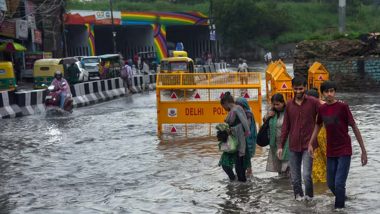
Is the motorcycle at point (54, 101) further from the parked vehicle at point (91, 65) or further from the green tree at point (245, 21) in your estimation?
the green tree at point (245, 21)

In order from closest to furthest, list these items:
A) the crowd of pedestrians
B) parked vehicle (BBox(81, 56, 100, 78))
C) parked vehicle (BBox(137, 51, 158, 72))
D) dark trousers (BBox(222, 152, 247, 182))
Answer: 1. the crowd of pedestrians
2. dark trousers (BBox(222, 152, 247, 182))
3. parked vehicle (BBox(81, 56, 100, 78))
4. parked vehicle (BBox(137, 51, 158, 72))

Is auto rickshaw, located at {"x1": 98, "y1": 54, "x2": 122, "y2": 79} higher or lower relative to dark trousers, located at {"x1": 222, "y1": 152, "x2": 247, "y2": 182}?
higher

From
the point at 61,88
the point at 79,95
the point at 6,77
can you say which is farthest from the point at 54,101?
the point at 6,77

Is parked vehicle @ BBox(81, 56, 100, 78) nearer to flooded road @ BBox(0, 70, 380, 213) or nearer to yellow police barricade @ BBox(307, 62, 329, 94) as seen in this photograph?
yellow police barricade @ BBox(307, 62, 329, 94)

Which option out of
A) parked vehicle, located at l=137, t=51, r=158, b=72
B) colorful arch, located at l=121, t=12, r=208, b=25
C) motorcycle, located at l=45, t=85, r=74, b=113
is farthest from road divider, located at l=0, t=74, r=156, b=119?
colorful arch, located at l=121, t=12, r=208, b=25

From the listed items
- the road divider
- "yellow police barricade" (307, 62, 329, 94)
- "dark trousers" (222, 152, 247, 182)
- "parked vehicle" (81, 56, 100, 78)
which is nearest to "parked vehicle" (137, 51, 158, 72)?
"parked vehicle" (81, 56, 100, 78)

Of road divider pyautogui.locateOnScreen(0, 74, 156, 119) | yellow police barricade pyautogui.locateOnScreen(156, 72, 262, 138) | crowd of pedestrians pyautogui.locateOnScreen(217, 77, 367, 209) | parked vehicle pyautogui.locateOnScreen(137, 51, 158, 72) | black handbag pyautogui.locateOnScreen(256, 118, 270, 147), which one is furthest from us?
parked vehicle pyautogui.locateOnScreen(137, 51, 158, 72)

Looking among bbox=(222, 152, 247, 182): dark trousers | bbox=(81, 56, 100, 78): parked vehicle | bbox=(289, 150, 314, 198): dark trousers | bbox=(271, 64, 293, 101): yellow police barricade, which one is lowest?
bbox=(222, 152, 247, 182): dark trousers

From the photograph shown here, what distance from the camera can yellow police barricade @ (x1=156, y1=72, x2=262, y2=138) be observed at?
1533cm

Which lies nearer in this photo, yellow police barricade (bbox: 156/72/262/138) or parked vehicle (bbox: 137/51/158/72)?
yellow police barricade (bbox: 156/72/262/138)

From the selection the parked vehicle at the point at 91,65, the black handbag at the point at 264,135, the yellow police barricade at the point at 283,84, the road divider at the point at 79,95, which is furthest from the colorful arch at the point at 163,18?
the black handbag at the point at 264,135

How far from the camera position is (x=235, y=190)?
32.4 ft

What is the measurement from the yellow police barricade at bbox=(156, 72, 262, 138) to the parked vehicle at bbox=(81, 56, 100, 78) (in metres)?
29.9

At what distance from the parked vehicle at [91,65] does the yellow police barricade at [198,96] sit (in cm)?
2985
